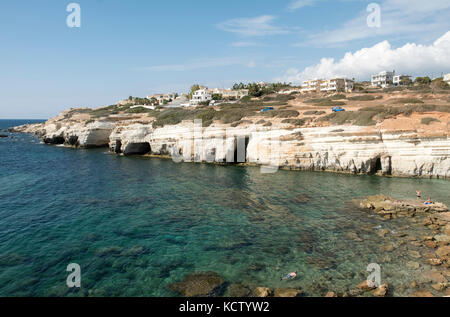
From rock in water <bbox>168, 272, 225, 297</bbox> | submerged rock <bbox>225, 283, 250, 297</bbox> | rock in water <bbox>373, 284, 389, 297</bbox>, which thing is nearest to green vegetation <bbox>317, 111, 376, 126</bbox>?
rock in water <bbox>373, 284, 389, 297</bbox>

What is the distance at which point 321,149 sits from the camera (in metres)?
32.2

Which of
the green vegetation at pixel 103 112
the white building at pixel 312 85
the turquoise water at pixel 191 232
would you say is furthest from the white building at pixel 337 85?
the turquoise water at pixel 191 232

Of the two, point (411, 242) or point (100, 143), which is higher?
point (100, 143)

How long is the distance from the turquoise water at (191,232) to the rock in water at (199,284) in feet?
1.20

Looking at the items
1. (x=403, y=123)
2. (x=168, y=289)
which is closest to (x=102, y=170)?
(x=168, y=289)

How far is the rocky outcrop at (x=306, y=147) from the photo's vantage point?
2809 centimetres

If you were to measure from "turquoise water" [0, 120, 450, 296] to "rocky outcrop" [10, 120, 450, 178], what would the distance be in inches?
93.1

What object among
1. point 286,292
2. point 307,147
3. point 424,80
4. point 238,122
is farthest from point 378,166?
point 424,80

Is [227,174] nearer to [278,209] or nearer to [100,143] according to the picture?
[278,209]

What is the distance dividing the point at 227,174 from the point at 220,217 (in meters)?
13.4

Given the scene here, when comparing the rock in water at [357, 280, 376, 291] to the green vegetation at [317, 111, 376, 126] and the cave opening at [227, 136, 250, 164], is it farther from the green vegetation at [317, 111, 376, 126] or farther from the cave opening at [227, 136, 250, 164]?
the cave opening at [227, 136, 250, 164]

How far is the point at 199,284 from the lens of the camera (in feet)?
38.1

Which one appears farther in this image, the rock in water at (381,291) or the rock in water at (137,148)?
the rock in water at (137,148)

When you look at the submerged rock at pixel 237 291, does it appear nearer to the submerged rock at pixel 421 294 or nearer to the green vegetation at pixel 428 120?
the submerged rock at pixel 421 294
